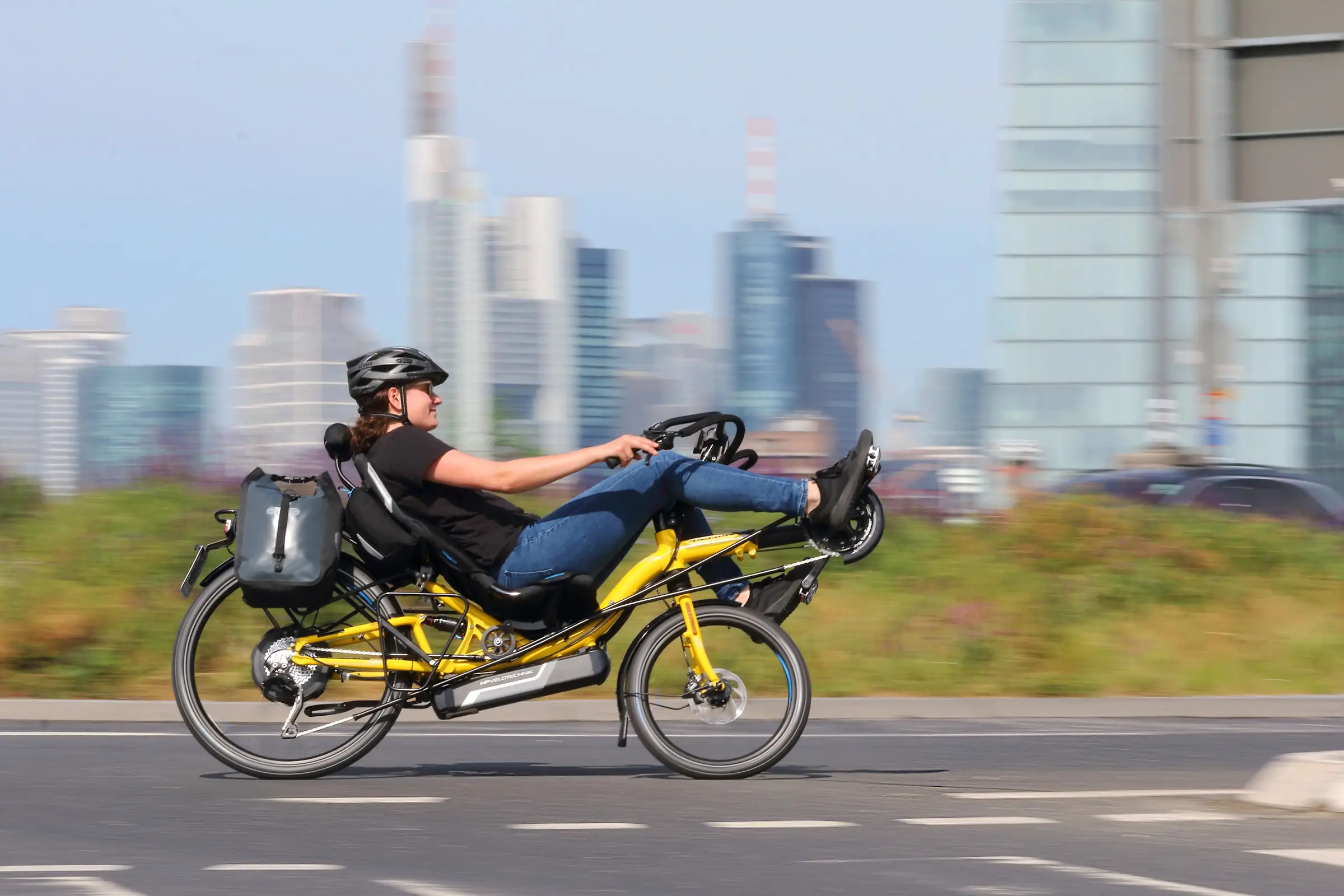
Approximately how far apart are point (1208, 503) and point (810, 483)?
13209mm

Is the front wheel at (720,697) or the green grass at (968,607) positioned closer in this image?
the front wheel at (720,697)

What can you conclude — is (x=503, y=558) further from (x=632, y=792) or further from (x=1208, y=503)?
(x=1208, y=503)

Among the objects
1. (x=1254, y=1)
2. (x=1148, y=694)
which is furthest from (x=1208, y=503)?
(x=1148, y=694)

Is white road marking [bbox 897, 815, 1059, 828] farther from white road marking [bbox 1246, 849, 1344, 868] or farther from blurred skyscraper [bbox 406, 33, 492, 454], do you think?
blurred skyscraper [bbox 406, 33, 492, 454]

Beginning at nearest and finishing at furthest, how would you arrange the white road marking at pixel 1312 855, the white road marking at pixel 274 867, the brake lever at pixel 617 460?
the white road marking at pixel 274 867 → the white road marking at pixel 1312 855 → the brake lever at pixel 617 460

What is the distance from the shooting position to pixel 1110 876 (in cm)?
606

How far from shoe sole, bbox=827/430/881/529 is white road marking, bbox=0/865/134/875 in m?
2.82

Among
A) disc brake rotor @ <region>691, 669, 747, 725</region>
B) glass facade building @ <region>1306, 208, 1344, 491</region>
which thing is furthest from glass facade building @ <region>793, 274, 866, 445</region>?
glass facade building @ <region>1306, 208, 1344, 491</region>

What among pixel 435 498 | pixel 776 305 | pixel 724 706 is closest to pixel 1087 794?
pixel 724 706

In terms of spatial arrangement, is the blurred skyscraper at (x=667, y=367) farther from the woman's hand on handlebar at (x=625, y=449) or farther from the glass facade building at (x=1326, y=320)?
the glass facade building at (x=1326, y=320)

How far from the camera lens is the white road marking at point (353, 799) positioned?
745 cm

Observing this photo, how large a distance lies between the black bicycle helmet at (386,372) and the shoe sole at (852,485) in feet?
5.06

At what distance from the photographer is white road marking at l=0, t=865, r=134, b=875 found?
5949 mm

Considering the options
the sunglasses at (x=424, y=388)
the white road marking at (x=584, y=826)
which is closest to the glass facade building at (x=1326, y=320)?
the sunglasses at (x=424, y=388)
